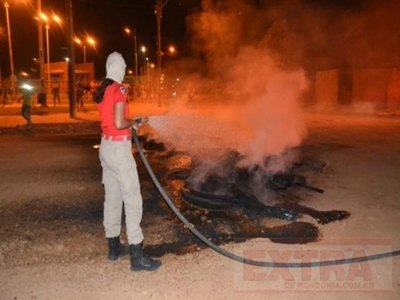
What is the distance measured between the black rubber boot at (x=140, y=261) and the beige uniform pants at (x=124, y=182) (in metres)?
0.07

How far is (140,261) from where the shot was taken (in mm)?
3912

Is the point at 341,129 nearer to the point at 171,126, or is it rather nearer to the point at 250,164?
the point at 171,126

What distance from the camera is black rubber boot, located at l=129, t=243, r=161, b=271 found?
3.90 m

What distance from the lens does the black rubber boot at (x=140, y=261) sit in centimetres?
390

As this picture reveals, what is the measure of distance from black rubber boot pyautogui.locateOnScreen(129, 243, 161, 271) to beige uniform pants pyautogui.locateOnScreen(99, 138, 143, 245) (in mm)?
67

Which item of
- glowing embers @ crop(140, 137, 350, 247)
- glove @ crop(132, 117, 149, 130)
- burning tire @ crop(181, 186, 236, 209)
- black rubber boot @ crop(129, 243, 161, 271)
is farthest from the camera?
burning tire @ crop(181, 186, 236, 209)

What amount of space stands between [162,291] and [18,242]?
2015 millimetres

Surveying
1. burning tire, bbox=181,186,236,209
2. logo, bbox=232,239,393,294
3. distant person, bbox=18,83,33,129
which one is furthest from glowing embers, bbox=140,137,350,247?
distant person, bbox=18,83,33,129

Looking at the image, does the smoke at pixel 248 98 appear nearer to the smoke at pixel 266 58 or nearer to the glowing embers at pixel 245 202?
the smoke at pixel 266 58

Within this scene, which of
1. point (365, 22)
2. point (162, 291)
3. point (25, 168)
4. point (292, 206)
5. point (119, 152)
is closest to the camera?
point (162, 291)

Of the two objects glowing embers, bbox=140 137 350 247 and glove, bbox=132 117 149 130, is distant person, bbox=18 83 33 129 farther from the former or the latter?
glove, bbox=132 117 149 130

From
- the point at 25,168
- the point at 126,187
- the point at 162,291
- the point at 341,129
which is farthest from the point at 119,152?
the point at 341,129

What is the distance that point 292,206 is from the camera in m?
5.78

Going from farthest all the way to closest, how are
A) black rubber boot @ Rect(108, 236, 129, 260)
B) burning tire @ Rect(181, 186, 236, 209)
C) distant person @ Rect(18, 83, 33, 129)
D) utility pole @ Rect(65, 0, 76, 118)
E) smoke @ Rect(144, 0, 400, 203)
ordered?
utility pole @ Rect(65, 0, 76, 118) < distant person @ Rect(18, 83, 33, 129) < smoke @ Rect(144, 0, 400, 203) < burning tire @ Rect(181, 186, 236, 209) < black rubber boot @ Rect(108, 236, 129, 260)
